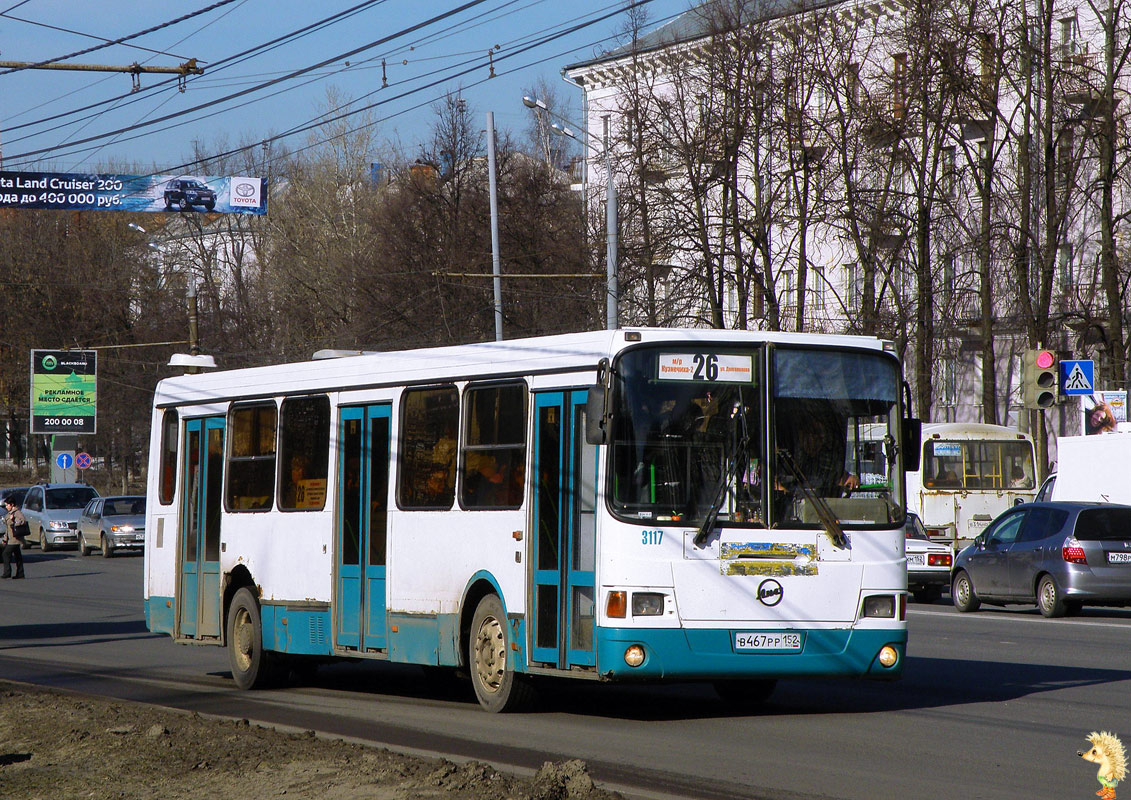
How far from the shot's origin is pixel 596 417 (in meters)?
10.1

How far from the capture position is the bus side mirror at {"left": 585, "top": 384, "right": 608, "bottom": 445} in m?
10.1

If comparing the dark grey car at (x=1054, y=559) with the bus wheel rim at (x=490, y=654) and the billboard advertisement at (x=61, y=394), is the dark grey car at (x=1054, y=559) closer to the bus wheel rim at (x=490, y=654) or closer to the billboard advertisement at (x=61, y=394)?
the bus wheel rim at (x=490, y=654)

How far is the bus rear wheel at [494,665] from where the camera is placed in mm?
11023

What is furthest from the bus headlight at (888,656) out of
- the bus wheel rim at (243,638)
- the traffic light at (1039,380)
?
the traffic light at (1039,380)

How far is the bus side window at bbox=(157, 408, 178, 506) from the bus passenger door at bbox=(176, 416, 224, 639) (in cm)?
28

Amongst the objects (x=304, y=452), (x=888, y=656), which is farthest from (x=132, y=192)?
(x=888, y=656)

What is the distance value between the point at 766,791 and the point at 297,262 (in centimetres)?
5822

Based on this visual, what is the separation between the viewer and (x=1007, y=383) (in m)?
47.4

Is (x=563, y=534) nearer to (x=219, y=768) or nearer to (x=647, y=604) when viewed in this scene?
(x=647, y=604)

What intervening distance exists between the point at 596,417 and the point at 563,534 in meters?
0.97

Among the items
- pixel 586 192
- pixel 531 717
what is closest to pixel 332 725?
pixel 531 717

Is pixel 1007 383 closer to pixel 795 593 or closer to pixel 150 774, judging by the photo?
pixel 795 593

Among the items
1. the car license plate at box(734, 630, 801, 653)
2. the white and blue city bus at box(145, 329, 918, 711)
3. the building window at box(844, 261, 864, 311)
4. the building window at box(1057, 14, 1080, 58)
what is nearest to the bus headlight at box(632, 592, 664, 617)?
the white and blue city bus at box(145, 329, 918, 711)

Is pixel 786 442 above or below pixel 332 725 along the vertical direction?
above
